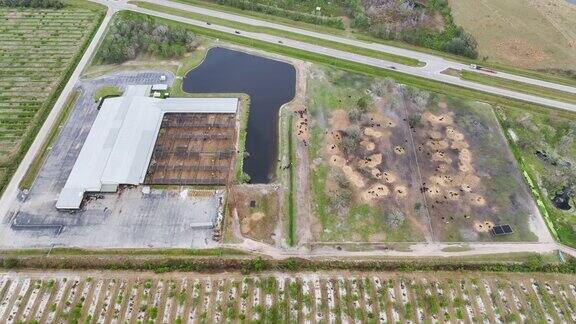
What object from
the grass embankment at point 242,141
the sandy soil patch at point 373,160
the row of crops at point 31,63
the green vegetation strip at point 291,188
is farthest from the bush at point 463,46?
the row of crops at point 31,63

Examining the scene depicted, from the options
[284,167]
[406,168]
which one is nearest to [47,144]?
[284,167]

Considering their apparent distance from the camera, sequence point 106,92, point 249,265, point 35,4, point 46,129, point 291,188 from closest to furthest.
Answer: point 249,265 < point 291,188 < point 46,129 < point 106,92 < point 35,4

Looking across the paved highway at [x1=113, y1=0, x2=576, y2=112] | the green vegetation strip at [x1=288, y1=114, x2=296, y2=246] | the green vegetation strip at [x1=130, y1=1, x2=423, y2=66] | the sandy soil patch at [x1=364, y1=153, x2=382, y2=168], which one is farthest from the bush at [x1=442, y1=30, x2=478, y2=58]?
the green vegetation strip at [x1=288, y1=114, x2=296, y2=246]

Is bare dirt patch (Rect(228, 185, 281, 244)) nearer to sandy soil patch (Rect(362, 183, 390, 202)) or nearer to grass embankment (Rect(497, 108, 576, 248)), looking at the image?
sandy soil patch (Rect(362, 183, 390, 202))

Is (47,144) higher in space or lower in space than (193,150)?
lower

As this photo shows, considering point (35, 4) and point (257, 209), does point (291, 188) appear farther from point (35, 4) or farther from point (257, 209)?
point (35, 4)

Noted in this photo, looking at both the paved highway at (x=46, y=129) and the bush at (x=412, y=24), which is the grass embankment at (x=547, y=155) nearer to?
the bush at (x=412, y=24)

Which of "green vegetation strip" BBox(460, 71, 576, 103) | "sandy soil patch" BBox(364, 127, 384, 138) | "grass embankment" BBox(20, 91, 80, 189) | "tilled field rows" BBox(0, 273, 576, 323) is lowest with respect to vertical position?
"tilled field rows" BBox(0, 273, 576, 323)
